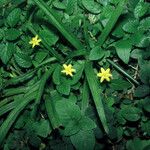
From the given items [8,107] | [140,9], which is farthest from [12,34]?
[140,9]

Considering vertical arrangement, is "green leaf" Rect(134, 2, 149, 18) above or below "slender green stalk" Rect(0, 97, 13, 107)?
below

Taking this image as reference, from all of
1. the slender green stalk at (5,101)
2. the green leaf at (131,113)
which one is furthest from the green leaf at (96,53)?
the slender green stalk at (5,101)

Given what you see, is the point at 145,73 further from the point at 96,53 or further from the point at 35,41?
the point at 35,41

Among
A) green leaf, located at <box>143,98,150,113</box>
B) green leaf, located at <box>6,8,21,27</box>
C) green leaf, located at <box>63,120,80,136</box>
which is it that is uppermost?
green leaf, located at <box>6,8,21,27</box>

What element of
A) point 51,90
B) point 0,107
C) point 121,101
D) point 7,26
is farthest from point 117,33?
point 0,107

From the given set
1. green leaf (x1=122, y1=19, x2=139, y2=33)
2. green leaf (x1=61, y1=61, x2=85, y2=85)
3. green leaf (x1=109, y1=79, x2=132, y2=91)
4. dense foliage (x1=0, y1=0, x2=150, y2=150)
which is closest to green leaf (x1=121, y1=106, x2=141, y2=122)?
dense foliage (x1=0, y1=0, x2=150, y2=150)

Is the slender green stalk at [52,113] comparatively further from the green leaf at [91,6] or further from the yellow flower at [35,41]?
the green leaf at [91,6]

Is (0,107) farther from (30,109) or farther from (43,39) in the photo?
(43,39)

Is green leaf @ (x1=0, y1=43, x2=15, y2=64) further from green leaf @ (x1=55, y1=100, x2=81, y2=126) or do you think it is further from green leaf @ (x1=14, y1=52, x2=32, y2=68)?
green leaf @ (x1=55, y1=100, x2=81, y2=126)
